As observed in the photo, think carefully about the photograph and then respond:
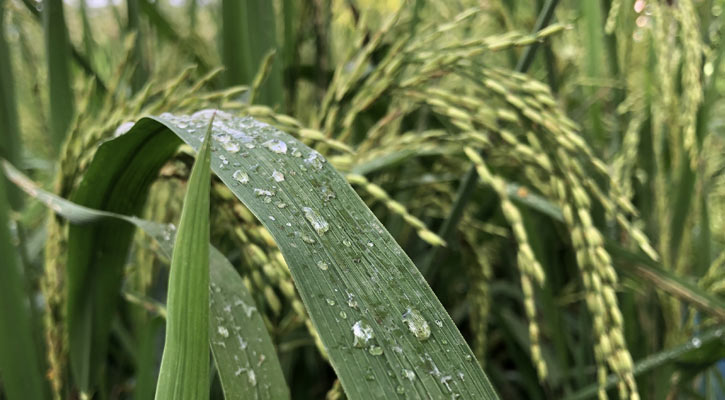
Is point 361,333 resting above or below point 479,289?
above

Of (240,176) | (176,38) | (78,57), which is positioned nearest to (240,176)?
(240,176)

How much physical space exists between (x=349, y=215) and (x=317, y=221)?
0.02 meters

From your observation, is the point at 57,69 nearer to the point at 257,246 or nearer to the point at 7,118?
the point at 7,118

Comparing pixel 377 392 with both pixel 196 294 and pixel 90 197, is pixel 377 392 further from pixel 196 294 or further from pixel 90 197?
pixel 90 197

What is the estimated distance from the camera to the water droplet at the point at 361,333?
22cm

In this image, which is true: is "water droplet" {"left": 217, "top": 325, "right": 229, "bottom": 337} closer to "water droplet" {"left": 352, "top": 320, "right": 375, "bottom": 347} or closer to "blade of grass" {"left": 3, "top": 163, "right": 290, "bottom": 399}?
"blade of grass" {"left": 3, "top": 163, "right": 290, "bottom": 399}

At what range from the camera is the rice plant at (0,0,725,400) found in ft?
0.81

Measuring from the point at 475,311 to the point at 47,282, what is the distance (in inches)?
17.6

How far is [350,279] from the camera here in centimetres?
25

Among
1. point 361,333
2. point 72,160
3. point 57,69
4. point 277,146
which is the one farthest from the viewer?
point 57,69

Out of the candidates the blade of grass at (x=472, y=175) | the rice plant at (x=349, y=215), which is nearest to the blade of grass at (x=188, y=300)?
the rice plant at (x=349, y=215)

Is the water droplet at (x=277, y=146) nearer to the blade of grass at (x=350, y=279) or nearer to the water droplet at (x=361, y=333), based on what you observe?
the blade of grass at (x=350, y=279)

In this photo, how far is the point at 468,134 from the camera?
1.48 feet

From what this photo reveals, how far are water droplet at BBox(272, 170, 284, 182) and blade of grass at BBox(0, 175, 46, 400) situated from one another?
0.33 m
